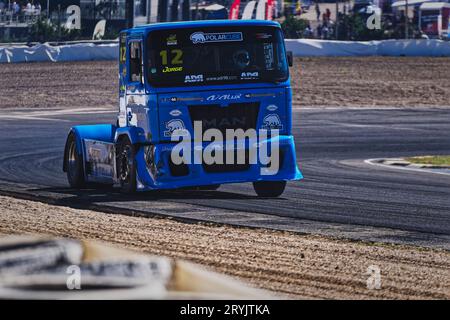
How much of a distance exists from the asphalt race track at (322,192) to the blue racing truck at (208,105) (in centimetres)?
44

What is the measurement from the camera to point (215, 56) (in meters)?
15.0

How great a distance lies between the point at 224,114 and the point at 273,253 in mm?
4621

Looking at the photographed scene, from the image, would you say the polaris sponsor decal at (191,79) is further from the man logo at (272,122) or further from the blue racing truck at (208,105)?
the man logo at (272,122)

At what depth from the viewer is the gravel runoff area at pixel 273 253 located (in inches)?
344

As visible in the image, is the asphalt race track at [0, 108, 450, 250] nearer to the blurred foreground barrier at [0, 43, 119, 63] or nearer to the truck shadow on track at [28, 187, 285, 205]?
the truck shadow on track at [28, 187, 285, 205]

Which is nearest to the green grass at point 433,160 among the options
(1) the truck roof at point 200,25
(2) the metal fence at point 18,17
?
(1) the truck roof at point 200,25

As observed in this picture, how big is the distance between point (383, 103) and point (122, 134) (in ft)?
68.3

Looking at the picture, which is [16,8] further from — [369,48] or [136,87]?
[136,87]

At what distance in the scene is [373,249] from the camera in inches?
432

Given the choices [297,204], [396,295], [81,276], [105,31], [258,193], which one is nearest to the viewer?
[81,276]

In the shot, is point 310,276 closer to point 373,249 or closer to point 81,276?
point 373,249

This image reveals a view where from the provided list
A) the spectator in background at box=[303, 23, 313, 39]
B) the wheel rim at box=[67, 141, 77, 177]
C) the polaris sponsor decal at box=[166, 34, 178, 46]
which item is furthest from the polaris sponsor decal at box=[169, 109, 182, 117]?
the spectator in background at box=[303, 23, 313, 39]

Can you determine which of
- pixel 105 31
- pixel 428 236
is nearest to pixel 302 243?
pixel 428 236

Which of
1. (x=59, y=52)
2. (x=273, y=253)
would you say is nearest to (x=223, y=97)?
(x=273, y=253)
